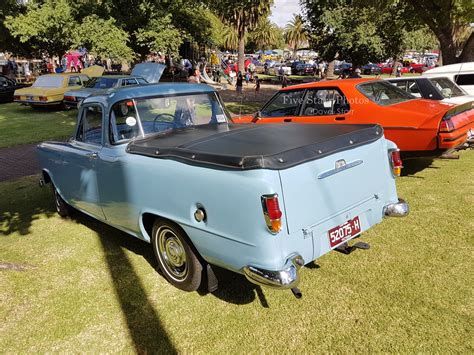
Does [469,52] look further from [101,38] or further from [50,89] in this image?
[101,38]

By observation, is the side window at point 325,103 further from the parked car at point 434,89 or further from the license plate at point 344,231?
the license plate at point 344,231

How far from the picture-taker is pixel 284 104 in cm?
710

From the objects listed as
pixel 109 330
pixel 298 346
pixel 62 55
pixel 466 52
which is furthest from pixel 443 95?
pixel 62 55

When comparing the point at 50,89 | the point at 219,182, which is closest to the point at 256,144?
the point at 219,182

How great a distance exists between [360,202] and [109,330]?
2317mm

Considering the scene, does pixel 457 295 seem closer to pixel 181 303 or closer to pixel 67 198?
pixel 181 303

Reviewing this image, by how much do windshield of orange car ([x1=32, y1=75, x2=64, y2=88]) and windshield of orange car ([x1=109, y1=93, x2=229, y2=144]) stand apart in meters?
14.7

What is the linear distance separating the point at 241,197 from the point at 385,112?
4.17 meters

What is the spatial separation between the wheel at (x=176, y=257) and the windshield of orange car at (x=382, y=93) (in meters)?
4.25

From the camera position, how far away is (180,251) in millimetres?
3424

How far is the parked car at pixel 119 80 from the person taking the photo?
47.5ft

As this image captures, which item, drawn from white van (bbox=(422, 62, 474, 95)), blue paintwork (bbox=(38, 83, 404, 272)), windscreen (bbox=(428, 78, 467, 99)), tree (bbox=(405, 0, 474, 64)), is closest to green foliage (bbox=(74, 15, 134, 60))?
tree (bbox=(405, 0, 474, 64))

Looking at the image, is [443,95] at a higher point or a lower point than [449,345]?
higher

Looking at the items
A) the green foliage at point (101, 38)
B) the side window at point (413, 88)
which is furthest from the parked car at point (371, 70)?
the side window at point (413, 88)
